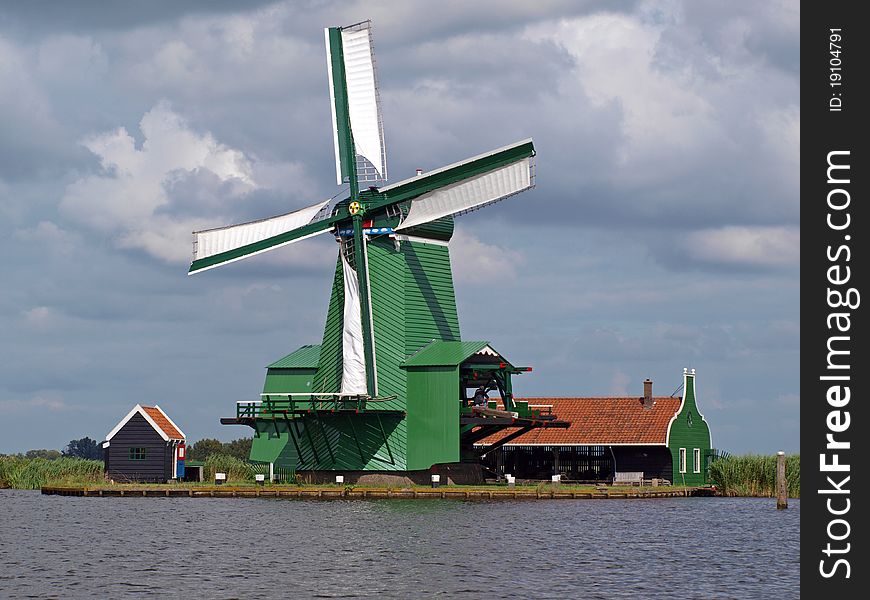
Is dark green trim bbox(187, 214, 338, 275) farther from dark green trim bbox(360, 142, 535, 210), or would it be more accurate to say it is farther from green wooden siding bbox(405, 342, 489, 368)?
green wooden siding bbox(405, 342, 489, 368)

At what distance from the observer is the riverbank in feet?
153

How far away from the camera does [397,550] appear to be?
31.1m

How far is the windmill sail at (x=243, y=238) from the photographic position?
165ft

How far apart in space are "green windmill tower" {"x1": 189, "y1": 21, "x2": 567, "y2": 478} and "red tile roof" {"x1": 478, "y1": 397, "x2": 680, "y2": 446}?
4.80 metres

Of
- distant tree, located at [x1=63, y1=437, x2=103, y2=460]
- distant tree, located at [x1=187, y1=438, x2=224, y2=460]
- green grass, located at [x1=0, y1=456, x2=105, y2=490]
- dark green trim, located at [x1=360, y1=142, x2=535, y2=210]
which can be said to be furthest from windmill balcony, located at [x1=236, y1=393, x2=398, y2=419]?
distant tree, located at [x1=63, y1=437, x2=103, y2=460]

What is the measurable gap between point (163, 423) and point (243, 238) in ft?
34.3

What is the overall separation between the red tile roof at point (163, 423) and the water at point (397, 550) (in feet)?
33.0

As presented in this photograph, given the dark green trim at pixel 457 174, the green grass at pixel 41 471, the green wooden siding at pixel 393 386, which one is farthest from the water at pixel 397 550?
the green grass at pixel 41 471

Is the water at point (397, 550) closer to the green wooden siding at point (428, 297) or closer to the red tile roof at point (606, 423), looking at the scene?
the green wooden siding at point (428, 297)

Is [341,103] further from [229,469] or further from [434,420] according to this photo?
[229,469]

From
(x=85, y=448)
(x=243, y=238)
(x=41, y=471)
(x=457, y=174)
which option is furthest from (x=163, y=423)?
(x=85, y=448)
